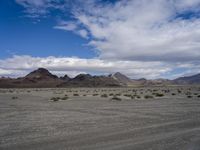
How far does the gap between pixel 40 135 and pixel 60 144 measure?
2.32 meters

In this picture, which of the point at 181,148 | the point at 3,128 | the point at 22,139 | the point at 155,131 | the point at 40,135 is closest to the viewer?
the point at 181,148

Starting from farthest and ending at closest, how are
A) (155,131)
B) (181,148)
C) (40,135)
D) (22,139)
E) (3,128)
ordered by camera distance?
(3,128)
(155,131)
(40,135)
(22,139)
(181,148)

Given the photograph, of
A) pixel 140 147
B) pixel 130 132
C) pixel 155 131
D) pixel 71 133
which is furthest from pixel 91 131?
pixel 140 147

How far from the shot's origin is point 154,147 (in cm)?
984

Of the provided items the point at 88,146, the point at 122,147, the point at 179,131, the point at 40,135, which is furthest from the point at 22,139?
the point at 179,131

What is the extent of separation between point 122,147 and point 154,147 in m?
1.17

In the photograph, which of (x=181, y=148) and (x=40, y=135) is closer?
(x=181, y=148)

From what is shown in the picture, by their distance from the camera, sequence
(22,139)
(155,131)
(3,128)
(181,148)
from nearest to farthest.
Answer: (181,148) → (22,139) → (155,131) → (3,128)

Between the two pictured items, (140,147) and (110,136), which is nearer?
(140,147)

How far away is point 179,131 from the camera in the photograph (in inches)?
527

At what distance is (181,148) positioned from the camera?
9.77m

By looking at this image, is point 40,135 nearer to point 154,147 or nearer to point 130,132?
point 130,132

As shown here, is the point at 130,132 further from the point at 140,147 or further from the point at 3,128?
the point at 3,128

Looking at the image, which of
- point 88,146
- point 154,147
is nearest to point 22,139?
point 88,146
